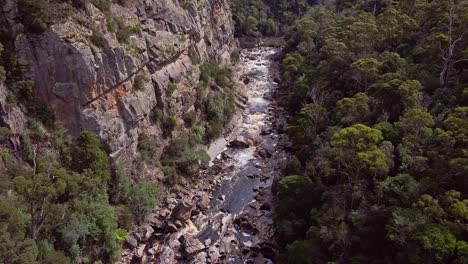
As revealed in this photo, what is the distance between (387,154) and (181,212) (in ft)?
67.8

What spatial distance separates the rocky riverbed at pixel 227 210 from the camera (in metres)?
34.5

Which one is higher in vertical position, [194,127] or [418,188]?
[418,188]

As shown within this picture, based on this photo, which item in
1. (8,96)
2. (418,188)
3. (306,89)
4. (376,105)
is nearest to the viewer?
(418,188)

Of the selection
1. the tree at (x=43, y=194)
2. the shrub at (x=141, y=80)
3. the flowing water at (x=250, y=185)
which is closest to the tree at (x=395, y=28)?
the flowing water at (x=250, y=185)

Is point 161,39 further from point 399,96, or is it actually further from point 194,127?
A: point 399,96

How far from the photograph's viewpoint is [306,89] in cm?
5828

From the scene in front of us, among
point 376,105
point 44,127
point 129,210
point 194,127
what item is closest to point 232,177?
point 194,127

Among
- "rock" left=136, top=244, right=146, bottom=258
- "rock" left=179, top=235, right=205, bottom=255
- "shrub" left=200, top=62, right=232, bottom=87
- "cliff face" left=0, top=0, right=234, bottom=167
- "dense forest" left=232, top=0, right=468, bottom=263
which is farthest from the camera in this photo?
"shrub" left=200, top=62, right=232, bottom=87

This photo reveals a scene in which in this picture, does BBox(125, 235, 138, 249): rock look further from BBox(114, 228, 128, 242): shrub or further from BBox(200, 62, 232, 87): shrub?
BBox(200, 62, 232, 87): shrub

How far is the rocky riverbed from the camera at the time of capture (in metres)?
34.5

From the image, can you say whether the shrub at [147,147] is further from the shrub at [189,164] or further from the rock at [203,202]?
the rock at [203,202]

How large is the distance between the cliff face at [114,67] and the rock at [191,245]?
1055 cm

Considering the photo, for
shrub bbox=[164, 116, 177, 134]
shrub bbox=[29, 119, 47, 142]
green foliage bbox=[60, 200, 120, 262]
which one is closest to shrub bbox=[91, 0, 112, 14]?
shrub bbox=[164, 116, 177, 134]

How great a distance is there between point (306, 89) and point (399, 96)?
21.3 meters
